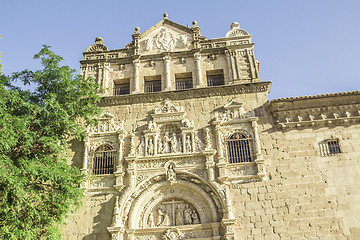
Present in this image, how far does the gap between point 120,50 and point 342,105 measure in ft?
36.6

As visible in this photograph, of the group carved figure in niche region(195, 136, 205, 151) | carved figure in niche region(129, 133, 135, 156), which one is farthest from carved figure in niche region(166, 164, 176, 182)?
carved figure in niche region(129, 133, 135, 156)

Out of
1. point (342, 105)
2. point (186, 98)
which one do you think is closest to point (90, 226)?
point (186, 98)

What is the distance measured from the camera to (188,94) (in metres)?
17.3

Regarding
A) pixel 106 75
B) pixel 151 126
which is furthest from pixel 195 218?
pixel 106 75

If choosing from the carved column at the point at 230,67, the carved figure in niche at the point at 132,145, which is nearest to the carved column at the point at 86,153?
the carved figure in niche at the point at 132,145

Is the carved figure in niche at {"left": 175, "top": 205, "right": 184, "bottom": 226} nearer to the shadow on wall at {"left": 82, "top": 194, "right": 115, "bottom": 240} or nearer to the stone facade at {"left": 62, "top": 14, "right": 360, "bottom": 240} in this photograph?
the stone facade at {"left": 62, "top": 14, "right": 360, "bottom": 240}

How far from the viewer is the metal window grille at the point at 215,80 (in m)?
18.0

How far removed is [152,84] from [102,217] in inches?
276

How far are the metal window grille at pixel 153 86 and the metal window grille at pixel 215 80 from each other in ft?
8.21

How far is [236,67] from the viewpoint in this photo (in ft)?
58.4

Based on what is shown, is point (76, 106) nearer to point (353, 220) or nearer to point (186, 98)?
point (186, 98)

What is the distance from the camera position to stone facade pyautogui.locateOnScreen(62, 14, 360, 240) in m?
14.2

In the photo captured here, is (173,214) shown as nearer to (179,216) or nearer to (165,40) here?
(179,216)

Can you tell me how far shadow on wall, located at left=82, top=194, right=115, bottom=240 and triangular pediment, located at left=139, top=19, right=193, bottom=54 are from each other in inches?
312
